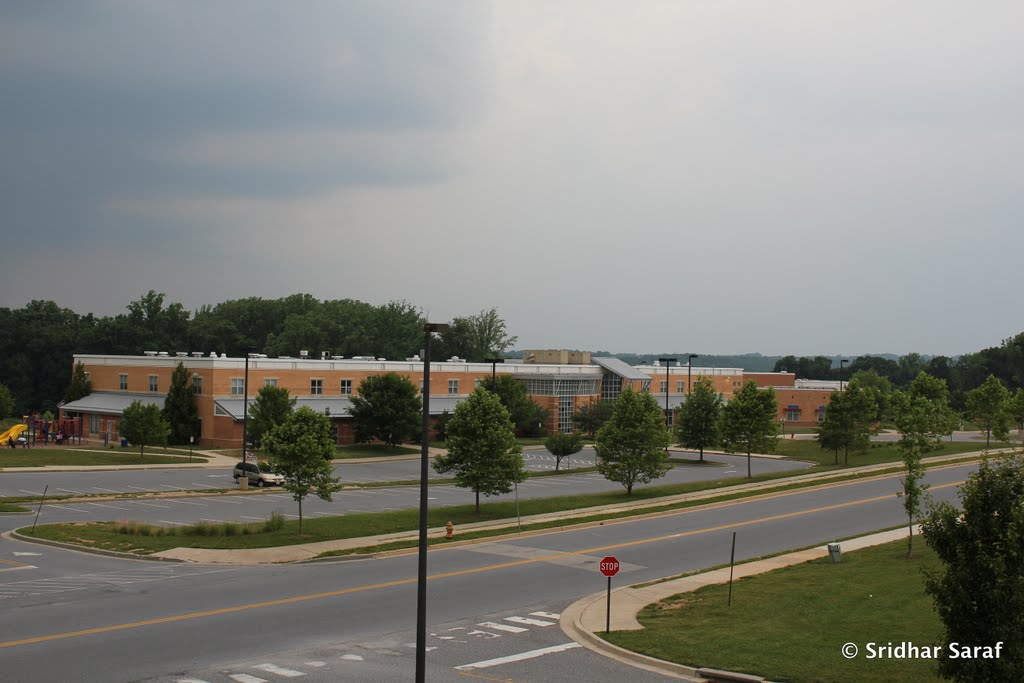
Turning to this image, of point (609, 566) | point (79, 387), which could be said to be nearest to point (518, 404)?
point (79, 387)

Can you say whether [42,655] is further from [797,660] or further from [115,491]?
[115,491]

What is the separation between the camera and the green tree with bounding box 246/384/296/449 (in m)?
72.9

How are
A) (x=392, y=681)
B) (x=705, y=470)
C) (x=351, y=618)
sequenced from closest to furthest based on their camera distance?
(x=392, y=681) < (x=351, y=618) < (x=705, y=470)

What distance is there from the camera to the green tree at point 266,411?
2869 inches

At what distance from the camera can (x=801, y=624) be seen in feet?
73.8

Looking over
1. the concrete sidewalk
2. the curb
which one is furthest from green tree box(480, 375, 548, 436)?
the concrete sidewalk

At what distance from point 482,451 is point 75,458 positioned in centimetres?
3614

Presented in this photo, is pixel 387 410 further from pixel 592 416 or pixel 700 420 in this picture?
Answer: pixel 700 420

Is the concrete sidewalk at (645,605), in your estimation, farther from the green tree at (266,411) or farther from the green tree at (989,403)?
the green tree at (266,411)

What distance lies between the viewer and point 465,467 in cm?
4406

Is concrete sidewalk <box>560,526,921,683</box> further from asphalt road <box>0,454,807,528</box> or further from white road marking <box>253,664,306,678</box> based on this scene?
asphalt road <box>0,454,807,528</box>

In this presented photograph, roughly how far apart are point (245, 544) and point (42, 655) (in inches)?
588

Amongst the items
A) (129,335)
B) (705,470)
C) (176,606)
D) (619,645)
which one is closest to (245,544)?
(176,606)

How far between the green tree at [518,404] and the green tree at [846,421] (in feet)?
97.3
